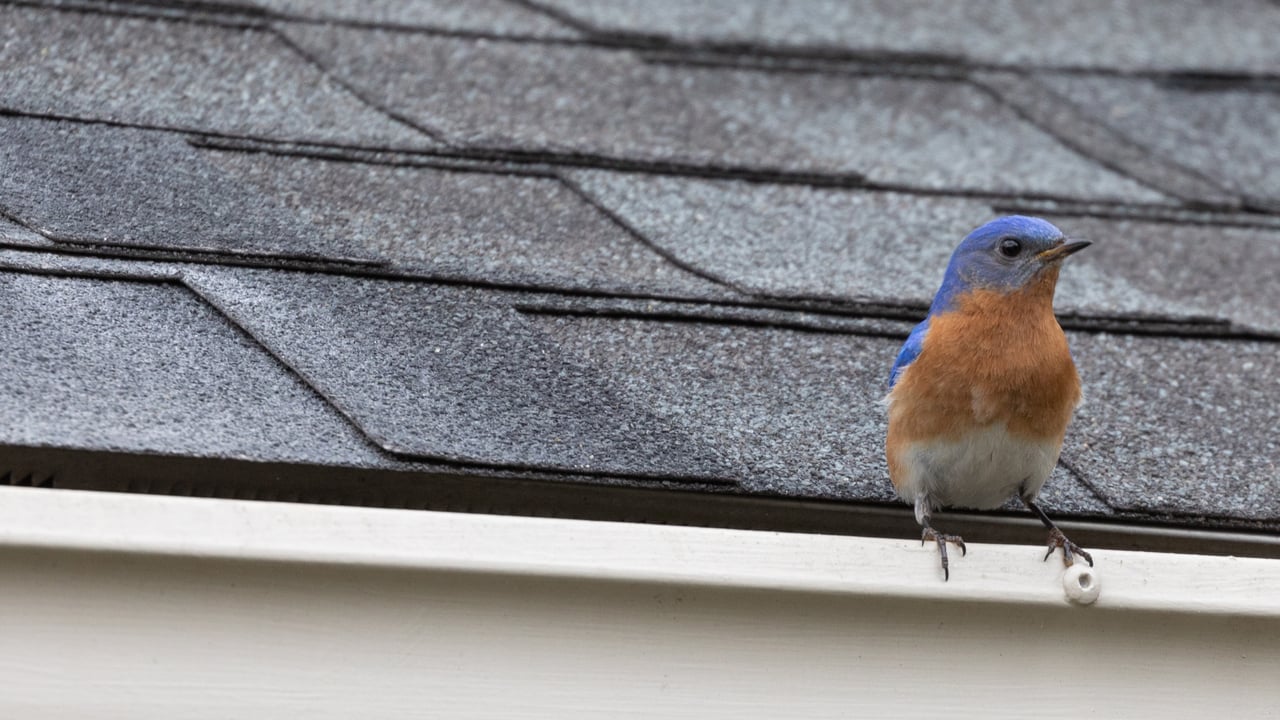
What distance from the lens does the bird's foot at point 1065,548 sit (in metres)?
2.20

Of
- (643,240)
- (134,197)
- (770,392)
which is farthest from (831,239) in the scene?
(134,197)

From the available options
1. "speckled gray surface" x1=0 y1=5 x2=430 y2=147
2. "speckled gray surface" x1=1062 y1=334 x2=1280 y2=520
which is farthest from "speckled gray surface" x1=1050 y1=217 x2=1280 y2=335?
"speckled gray surface" x1=0 y1=5 x2=430 y2=147

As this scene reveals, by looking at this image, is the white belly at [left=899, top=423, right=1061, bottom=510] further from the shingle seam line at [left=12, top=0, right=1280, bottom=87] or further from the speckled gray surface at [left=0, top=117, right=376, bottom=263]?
the shingle seam line at [left=12, top=0, right=1280, bottom=87]

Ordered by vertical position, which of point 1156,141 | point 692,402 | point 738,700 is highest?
point 1156,141

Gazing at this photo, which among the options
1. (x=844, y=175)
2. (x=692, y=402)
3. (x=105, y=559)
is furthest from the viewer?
(x=844, y=175)

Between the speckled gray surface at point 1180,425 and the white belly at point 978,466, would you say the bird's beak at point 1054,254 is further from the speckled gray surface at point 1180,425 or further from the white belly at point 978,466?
the white belly at point 978,466

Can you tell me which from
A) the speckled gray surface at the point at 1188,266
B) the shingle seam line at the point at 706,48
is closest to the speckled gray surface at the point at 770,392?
the speckled gray surface at the point at 1188,266

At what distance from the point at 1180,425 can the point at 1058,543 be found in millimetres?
523

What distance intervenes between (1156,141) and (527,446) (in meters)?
2.32

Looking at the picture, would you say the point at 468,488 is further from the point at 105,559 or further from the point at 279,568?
the point at 105,559

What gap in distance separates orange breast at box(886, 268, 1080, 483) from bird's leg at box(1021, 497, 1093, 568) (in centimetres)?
13

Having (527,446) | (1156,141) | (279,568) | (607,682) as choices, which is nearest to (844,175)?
(1156,141)

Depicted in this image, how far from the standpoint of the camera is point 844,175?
3.40 metres

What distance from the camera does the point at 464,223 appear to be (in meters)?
2.97
